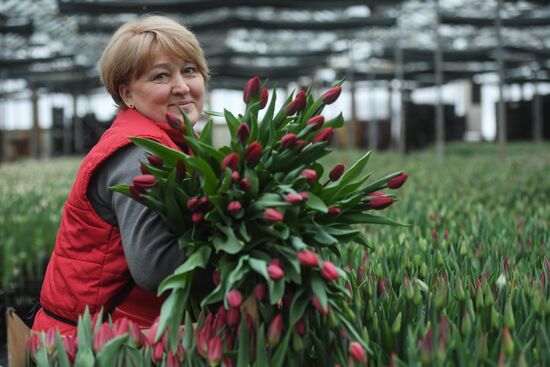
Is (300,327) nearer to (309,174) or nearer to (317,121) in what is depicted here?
(309,174)

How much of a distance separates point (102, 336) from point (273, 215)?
50 centimetres

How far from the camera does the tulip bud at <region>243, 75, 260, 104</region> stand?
1580 mm

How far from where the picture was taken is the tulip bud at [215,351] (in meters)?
1.36

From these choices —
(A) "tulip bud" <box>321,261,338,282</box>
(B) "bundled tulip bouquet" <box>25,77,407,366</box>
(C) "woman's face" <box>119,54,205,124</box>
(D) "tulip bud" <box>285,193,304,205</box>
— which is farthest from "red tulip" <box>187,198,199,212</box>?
(C) "woman's face" <box>119,54,205,124</box>

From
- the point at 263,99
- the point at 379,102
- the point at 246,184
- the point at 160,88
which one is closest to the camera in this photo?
the point at 246,184

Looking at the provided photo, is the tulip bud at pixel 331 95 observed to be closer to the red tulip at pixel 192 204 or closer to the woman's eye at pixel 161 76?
the red tulip at pixel 192 204

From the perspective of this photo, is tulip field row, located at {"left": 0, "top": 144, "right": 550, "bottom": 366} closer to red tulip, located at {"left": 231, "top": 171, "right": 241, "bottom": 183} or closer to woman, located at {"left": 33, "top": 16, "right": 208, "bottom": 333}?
red tulip, located at {"left": 231, "top": 171, "right": 241, "bottom": 183}

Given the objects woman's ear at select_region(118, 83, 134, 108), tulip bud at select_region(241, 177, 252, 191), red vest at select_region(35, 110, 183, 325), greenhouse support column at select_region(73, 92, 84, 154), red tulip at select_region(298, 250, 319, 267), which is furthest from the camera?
greenhouse support column at select_region(73, 92, 84, 154)

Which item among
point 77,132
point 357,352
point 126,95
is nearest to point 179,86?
point 126,95

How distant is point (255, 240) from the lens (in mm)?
1437

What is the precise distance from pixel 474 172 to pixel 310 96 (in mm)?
5532

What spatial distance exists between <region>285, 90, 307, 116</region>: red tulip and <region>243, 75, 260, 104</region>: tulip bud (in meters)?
0.09

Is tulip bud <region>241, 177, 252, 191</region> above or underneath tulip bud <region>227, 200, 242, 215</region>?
above

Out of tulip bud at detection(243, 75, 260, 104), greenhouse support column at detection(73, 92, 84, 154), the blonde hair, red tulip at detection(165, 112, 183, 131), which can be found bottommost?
greenhouse support column at detection(73, 92, 84, 154)
